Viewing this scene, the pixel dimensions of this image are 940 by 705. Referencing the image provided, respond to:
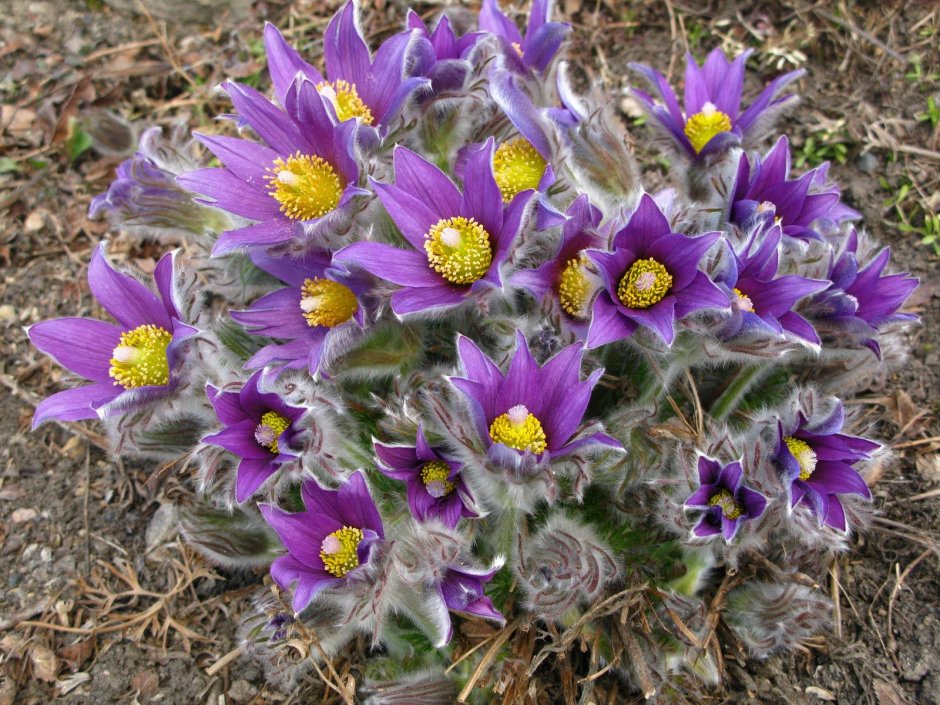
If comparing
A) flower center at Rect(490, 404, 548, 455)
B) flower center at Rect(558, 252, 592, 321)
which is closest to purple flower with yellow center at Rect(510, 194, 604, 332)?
flower center at Rect(558, 252, 592, 321)

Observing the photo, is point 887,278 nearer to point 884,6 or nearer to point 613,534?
point 613,534

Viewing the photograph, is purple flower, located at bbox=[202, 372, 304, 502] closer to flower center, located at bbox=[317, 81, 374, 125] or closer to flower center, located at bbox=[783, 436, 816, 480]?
flower center, located at bbox=[317, 81, 374, 125]

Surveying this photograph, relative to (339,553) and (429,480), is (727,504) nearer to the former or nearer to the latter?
(429,480)

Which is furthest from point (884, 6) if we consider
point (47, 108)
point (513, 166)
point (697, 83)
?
point (47, 108)

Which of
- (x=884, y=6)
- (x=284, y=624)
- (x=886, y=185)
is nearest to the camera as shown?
(x=284, y=624)

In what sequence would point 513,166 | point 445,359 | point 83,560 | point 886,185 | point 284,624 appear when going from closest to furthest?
point 284,624 < point 513,166 < point 445,359 < point 83,560 < point 886,185

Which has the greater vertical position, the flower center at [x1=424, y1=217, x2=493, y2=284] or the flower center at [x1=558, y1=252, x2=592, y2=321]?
the flower center at [x1=424, y1=217, x2=493, y2=284]

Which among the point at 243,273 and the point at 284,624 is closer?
the point at 284,624
